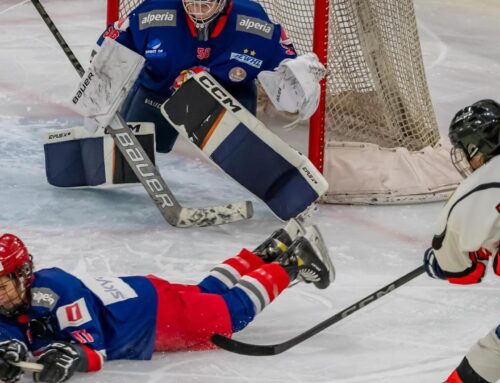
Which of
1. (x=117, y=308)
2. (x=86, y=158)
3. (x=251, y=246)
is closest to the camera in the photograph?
(x=117, y=308)

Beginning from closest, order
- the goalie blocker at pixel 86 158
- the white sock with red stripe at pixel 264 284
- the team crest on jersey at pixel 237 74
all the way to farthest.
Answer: the white sock with red stripe at pixel 264 284 → the team crest on jersey at pixel 237 74 → the goalie blocker at pixel 86 158

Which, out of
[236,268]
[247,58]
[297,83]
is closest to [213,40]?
[247,58]

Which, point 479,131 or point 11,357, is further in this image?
point 11,357

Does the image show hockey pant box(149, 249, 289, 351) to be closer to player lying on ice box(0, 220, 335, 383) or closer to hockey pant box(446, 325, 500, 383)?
player lying on ice box(0, 220, 335, 383)

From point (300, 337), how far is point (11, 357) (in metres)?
0.79

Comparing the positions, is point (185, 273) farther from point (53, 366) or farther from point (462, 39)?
point (462, 39)

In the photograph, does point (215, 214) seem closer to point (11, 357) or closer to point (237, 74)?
point (237, 74)

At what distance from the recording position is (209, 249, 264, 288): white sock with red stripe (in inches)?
137

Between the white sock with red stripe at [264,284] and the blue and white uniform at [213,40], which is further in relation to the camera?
the blue and white uniform at [213,40]

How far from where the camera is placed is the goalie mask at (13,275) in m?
2.95

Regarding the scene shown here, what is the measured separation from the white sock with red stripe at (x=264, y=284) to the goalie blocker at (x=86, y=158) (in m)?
1.22

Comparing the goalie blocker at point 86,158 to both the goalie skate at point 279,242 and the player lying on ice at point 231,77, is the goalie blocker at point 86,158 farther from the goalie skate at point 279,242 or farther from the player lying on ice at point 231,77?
the goalie skate at point 279,242

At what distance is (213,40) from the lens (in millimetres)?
4359

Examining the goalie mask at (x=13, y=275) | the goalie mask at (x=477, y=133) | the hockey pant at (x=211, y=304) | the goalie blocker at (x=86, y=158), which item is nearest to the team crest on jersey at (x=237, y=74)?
the goalie blocker at (x=86, y=158)
